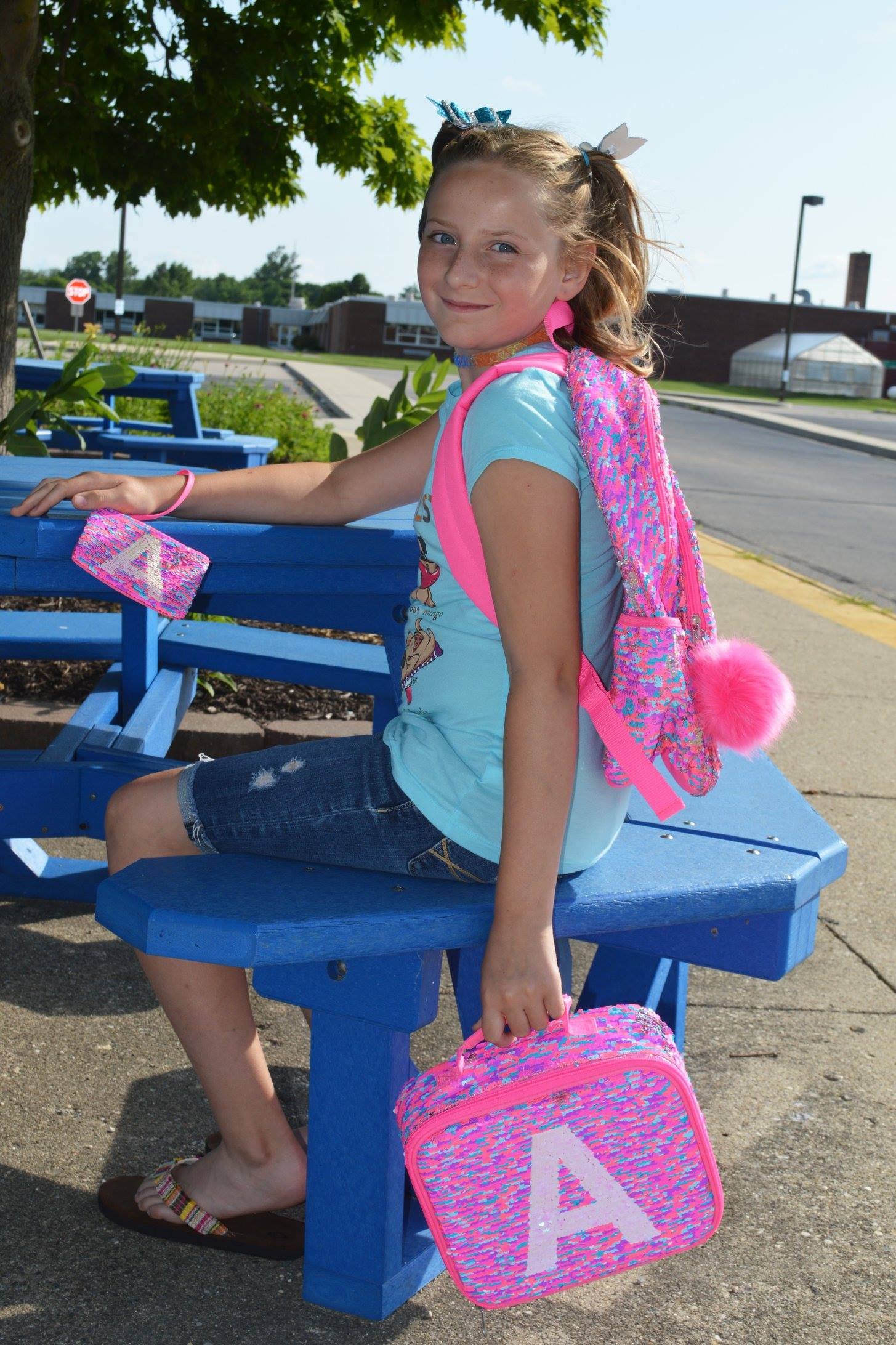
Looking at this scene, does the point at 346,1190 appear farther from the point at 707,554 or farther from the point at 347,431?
the point at 347,431

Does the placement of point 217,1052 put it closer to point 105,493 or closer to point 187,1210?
point 187,1210

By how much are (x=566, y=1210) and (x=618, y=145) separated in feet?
4.74

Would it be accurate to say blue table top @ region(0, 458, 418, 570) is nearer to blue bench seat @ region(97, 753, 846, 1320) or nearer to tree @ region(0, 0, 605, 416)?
blue bench seat @ region(97, 753, 846, 1320)

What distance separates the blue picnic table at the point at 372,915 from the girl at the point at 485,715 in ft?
0.22

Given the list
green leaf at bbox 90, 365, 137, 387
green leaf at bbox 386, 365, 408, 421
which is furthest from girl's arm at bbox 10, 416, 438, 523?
green leaf at bbox 386, 365, 408, 421

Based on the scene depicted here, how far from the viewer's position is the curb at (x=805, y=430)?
24.2 metres

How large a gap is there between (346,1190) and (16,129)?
3.69 m

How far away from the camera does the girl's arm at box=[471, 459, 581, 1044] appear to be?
162 cm

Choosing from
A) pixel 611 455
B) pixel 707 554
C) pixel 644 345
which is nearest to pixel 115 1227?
pixel 611 455

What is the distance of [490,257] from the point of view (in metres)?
1.86

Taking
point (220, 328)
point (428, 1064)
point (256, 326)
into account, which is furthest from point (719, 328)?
point (428, 1064)

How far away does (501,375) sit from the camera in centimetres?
173

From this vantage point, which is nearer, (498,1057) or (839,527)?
Result: (498,1057)

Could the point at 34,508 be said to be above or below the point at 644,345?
below
